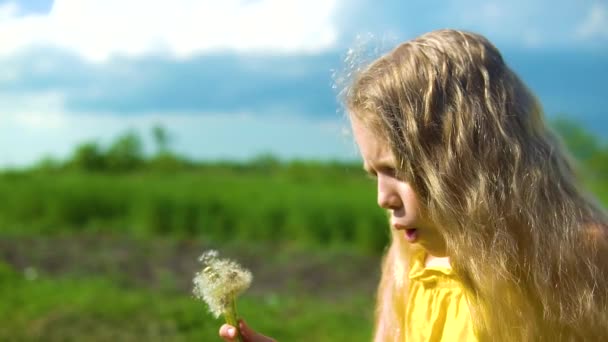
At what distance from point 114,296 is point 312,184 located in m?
4.36

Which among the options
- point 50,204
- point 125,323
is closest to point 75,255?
point 50,204


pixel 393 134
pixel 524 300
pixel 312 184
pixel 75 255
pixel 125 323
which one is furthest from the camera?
pixel 312 184

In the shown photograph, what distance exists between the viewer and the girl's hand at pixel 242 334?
208cm

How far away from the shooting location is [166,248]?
6.75 meters

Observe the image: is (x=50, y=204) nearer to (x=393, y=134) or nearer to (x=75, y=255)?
(x=75, y=255)

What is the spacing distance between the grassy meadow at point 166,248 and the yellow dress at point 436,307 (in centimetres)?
243

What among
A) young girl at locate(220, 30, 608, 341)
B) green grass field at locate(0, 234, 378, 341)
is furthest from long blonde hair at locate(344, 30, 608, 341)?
green grass field at locate(0, 234, 378, 341)

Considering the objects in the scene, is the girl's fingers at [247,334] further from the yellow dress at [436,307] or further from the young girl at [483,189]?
the yellow dress at [436,307]

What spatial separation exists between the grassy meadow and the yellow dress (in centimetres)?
243

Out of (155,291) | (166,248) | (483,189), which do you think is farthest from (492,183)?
(166,248)

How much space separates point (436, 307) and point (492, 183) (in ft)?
1.35

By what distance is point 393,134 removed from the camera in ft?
6.89

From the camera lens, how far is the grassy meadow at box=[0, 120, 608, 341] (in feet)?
16.2

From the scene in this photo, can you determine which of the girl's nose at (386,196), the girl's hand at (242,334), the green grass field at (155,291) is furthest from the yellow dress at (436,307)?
the green grass field at (155,291)
